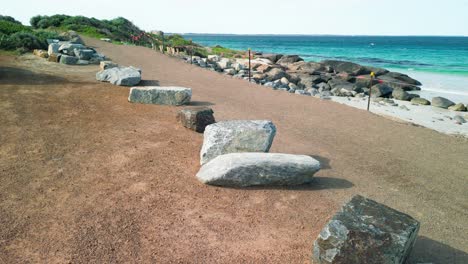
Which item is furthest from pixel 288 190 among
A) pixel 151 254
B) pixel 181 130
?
pixel 181 130

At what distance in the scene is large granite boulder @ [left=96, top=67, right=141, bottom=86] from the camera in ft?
43.6

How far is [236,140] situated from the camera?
6.80 m

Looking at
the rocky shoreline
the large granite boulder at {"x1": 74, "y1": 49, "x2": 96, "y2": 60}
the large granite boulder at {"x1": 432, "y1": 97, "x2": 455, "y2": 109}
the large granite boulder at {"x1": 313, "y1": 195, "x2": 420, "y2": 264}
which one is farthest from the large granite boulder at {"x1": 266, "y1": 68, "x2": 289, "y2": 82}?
the large granite boulder at {"x1": 313, "y1": 195, "x2": 420, "y2": 264}

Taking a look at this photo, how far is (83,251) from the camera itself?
4.42m

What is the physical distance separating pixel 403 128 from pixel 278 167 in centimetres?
643

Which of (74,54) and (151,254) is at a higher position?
(74,54)

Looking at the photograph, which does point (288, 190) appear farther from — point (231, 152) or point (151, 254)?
point (151, 254)

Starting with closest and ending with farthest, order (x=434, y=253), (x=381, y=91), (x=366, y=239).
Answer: (x=366, y=239) → (x=434, y=253) → (x=381, y=91)

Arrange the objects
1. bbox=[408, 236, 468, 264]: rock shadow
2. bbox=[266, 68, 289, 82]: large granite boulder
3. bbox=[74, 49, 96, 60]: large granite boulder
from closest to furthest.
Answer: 1. bbox=[408, 236, 468, 264]: rock shadow
2. bbox=[74, 49, 96, 60]: large granite boulder
3. bbox=[266, 68, 289, 82]: large granite boulder

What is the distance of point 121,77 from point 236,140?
8034 mm

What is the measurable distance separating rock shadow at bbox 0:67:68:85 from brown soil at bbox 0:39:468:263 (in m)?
0.99

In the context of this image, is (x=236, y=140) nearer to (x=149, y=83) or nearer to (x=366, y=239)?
(x=366, y=239)

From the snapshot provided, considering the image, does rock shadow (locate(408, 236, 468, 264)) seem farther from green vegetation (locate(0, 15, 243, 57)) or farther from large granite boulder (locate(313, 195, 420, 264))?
green vegetation (locate(0, 15, 243, 57))

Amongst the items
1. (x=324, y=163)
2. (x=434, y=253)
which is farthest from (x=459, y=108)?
(x=434, y=253)
